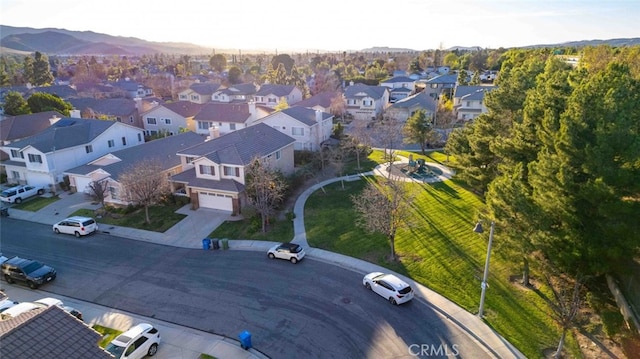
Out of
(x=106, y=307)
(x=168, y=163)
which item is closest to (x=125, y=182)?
(x=168, y=163)

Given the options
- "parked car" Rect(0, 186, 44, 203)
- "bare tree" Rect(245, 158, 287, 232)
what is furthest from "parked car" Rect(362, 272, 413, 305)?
"parked car" Rect(0, 186, 44, 203)

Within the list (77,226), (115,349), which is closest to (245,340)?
(115,349)

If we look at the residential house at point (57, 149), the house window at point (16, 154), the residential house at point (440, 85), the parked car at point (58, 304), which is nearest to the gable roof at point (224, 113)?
the residential house at point (57, 149)

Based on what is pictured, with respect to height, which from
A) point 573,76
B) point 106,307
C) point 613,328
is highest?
point 573,76

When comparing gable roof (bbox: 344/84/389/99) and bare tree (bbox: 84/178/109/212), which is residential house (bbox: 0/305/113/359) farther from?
gable roof (bbox: 344/84/389/99)

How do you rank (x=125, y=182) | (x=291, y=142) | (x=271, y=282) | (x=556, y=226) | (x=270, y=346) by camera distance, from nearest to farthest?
1. (x=270, y=346)
2. (x=556, y=226)
3. (x=271, y=282)
4. (x=125, y=182)
5. (x=291, y=142)

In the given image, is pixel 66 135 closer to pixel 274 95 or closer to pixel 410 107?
pixel 274 95

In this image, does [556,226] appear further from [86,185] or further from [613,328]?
[86,185]
